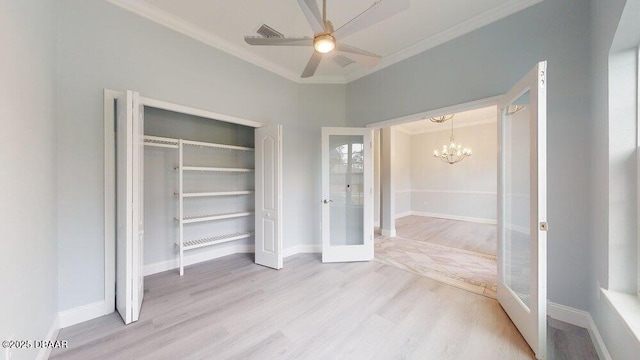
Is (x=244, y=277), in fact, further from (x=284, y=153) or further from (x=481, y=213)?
(x=481, y=213)

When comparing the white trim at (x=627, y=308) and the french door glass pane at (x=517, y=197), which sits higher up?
the french door glass pane at (x=517, y=197)

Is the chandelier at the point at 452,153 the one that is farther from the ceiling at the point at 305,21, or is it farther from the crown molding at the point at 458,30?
the ceiling at the point at 305,21

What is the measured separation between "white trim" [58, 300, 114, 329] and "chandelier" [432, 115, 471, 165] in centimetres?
759

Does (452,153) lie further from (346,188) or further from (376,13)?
(376,13)

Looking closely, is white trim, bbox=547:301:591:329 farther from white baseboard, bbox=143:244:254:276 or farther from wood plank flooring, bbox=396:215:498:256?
white baseboard, bbox=143:244:254:276

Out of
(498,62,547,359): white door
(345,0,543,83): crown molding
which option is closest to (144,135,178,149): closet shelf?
(345,0,543,83): crown molding

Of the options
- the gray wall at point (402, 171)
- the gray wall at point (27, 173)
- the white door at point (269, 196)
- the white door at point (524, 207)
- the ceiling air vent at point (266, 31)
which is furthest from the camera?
the gray wall at point (402, 171)

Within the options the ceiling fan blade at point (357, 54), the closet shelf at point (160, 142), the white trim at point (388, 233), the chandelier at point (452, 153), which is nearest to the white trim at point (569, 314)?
the ceiling fan blade at point (357, 54)

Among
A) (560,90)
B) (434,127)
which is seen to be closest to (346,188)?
(560,90)

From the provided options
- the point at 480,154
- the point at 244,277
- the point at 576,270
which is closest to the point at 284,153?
the point at 244,277

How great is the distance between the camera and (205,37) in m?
2.88

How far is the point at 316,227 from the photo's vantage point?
4.09 meters

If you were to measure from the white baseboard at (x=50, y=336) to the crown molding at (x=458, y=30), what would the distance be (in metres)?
4.55

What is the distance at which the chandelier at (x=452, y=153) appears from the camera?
21.5 ft
